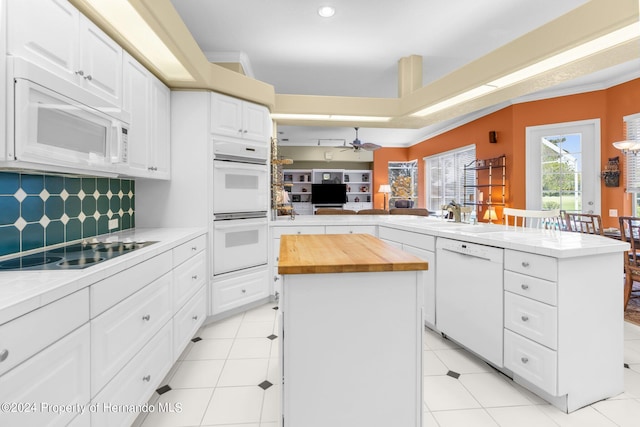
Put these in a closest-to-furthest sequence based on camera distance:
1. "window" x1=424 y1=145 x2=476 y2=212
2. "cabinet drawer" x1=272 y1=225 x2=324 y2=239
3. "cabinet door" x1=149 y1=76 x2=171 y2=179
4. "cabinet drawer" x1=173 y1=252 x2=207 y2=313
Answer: "cabinet drawer" x1=173 y1=252 x2=207 y2=313
"cabinet door" x1=149 y1=76 x2=171 y2=179
"cabinet drawer" x1=272 y1=225 x2=324 y2=239
"window" x1=424 y1=145 x2=476 y2=212

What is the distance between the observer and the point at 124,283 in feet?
4.70

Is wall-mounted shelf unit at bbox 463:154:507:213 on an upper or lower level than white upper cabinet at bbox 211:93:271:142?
lower

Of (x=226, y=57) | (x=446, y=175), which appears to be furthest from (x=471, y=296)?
(x=446, y=175)

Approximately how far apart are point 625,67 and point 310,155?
23.6 ft

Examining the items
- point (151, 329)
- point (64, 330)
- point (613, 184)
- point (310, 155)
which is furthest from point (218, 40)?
point (310, 155)

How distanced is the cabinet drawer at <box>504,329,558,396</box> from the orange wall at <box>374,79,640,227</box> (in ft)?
13.0

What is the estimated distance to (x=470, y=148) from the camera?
21.4 ft

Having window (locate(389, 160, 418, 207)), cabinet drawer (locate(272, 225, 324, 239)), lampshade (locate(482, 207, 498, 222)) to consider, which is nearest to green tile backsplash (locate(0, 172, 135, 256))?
cabinet drawer (locate(272, 225, 324, 239))

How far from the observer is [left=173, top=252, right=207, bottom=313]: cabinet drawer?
83.4 inches

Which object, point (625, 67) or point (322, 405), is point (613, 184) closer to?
point (625, 67)

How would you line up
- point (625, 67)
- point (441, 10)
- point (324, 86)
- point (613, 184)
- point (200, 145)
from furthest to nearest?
point (324, 86) < point (613, 184) < point (625, 67) < point (200, 145) < point (441, 10)

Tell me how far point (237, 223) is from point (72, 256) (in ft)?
5.33

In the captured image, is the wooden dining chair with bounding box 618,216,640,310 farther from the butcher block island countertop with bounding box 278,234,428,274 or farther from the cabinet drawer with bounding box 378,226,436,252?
the butcher block island countertop with bounding box 278,234,428,274

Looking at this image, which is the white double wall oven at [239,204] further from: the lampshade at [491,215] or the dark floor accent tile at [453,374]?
the lampshade at [491,215]
